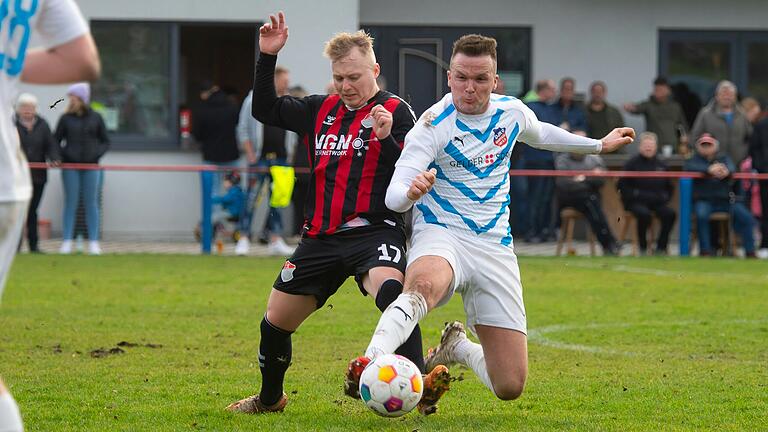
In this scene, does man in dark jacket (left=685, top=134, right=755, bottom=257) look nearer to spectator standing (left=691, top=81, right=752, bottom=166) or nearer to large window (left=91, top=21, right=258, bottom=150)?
spectator standing (left=691, top=81, right=752, bottom=166)

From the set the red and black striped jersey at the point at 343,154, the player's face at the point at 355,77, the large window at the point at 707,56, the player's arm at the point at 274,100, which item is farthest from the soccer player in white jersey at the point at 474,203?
the large window at the point at 707,56

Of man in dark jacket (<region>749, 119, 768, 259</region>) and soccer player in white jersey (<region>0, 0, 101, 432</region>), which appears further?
man in dark jacket (<region>749, 119, 768, 259</region>)

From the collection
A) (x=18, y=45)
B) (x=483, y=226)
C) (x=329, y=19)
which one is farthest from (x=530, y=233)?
(x=18, y=45)

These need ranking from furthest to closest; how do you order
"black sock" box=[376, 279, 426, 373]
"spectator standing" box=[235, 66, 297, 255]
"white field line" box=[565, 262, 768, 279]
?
"spectator standing" box=[235, 66, 297, 255], "white field line" box=[565, 262, 768, 279], "black sock" box=[376, 279, 426, 373]

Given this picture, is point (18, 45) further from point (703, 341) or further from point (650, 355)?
point (703, 341)

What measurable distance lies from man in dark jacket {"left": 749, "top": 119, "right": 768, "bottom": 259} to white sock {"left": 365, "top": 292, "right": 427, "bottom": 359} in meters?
13.6

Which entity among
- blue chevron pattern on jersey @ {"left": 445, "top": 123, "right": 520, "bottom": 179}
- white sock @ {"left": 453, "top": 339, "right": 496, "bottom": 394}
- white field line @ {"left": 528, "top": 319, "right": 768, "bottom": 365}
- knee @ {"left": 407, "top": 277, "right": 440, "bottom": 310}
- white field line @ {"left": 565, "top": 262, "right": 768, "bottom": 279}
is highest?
blue chevron pattern on jersey @ {"left": 445, "top": 123, "right": 520, "bottom": 179}

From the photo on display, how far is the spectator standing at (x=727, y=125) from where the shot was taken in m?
19.3

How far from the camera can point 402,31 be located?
73.8 ft

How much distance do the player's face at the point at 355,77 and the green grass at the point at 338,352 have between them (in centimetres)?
161

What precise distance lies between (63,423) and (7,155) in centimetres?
268

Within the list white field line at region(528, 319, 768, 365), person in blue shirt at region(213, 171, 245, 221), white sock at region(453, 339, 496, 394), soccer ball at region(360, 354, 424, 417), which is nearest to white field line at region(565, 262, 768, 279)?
white field line at region(528, 319, 768, 365)

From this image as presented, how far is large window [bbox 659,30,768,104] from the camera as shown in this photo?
2323 cm

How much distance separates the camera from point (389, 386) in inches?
222
